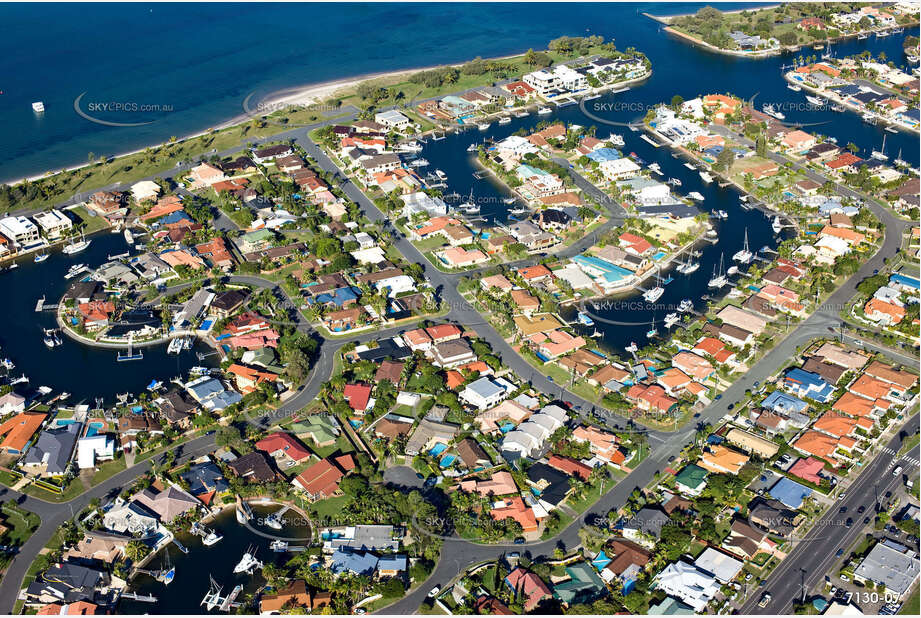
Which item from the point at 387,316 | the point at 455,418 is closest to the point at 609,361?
the point at 455,418

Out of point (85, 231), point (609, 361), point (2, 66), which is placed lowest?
point (609, 361)

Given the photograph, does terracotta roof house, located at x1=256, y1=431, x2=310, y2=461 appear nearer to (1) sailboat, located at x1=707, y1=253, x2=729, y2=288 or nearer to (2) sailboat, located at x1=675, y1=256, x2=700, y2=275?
(2) sailboat, located at x1=675, y1=256, x2=700, y2=275

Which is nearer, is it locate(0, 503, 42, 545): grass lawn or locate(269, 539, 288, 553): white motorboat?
locate(269, 539, 288, 553): white motorboat

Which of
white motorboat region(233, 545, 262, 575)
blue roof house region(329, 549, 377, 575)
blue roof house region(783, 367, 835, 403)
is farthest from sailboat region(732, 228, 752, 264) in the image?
white motorboat region(233, 545, 262, 575)

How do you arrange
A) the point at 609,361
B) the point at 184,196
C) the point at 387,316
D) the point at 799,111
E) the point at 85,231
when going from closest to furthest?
the point at 609,361 < the point at 387,316 < the point at 85,231 < the point at 184,196 < the point at 799,111

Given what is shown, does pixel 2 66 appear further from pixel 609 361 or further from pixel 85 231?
pixel 609 361

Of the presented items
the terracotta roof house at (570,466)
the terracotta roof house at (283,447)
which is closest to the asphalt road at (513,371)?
the terracotta roof house at (570,466)
